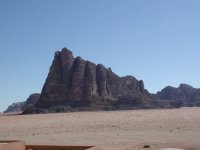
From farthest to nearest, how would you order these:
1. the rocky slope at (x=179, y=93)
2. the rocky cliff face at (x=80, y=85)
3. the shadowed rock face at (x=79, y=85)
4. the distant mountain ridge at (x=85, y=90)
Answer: the rocky slope at (x=179, y=93) → the shadowed rock face at (x=79, y=85) → the rocky cliff face at (x=80, y=85) → the distant mountain ridge at (x=85, y=90)

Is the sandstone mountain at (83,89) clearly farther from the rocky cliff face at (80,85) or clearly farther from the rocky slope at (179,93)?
the rocky slope at (179,93)

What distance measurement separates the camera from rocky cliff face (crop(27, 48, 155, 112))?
100688 mm

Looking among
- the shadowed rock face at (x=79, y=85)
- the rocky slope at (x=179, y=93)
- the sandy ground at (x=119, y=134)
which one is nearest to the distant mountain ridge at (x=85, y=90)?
the shadowed rock face at (x=79, y=85)

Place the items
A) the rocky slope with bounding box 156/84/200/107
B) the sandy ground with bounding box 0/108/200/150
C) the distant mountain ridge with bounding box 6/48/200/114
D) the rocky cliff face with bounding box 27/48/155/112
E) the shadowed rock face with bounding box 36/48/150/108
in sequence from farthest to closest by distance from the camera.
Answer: the rocky slope with bounding box 156/84/200/107 → the shadowed rock face with bounding box 36/48/150/108 → the rocky cliff face with bounding box 27/48/155/112 → the distant mountain ridge with bounding box 6/48/200/114 → the sandy ground with bounding box 0/108/200/150

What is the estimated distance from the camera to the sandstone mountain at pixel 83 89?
98.8 m

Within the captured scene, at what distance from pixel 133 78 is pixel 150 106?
22.8 meters

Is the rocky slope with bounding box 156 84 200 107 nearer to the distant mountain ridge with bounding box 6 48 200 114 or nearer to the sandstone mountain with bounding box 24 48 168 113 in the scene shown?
the distant mountain ridge with bounding box 6 48 200 114

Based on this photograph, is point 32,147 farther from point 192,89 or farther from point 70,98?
point 192,89

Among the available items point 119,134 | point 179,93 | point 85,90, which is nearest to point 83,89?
point 85,90

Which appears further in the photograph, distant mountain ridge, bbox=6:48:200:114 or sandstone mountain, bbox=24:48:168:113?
sandstone mountain, bbox=24:48:168:113

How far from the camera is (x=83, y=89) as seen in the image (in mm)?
103500

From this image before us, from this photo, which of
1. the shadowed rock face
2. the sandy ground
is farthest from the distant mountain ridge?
the sandy ground

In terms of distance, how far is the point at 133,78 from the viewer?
394ft

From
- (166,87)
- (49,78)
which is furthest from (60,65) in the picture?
(166,87)
